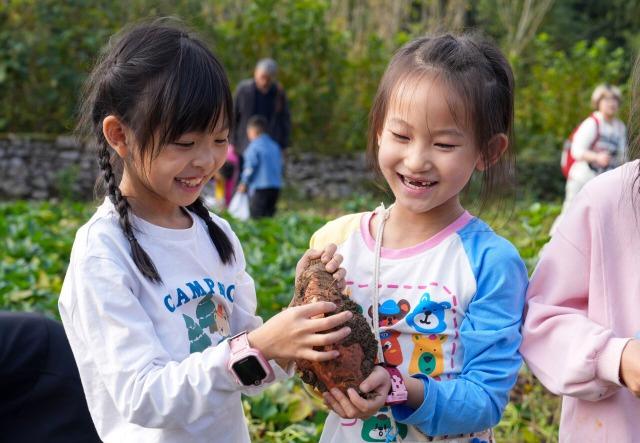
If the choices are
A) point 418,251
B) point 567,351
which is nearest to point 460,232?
point 418,251

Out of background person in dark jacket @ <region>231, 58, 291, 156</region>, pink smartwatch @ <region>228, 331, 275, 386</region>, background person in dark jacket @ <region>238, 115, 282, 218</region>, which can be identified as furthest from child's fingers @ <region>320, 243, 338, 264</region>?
background person in dark jacket @ <region>231, 58, 291, 156</region>

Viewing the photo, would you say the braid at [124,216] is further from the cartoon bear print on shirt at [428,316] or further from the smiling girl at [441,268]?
the cartoon bear print on shirt at [428,316]

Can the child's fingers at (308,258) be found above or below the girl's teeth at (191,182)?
below

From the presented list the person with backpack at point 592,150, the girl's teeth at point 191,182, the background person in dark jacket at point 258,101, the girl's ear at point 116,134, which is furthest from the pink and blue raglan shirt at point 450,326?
the background person in dark jacket at point 258,101

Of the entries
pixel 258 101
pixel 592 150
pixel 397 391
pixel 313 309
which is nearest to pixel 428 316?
pixel 397 391

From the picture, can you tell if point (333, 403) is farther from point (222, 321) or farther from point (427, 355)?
point (222, 321)

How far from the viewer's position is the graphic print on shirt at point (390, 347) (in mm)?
1918

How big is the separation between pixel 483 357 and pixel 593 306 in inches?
11.4

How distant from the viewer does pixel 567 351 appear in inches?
75.5

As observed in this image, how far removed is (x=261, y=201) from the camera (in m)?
9.98

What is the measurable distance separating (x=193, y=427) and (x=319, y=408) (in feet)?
6.43

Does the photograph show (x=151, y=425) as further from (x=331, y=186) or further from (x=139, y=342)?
(x=331, y=186)

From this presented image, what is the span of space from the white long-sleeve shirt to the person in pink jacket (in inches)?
22.4

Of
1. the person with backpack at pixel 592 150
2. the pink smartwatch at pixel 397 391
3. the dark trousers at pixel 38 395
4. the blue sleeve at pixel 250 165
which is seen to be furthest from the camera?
the blue sleeve at pixel 250 165
